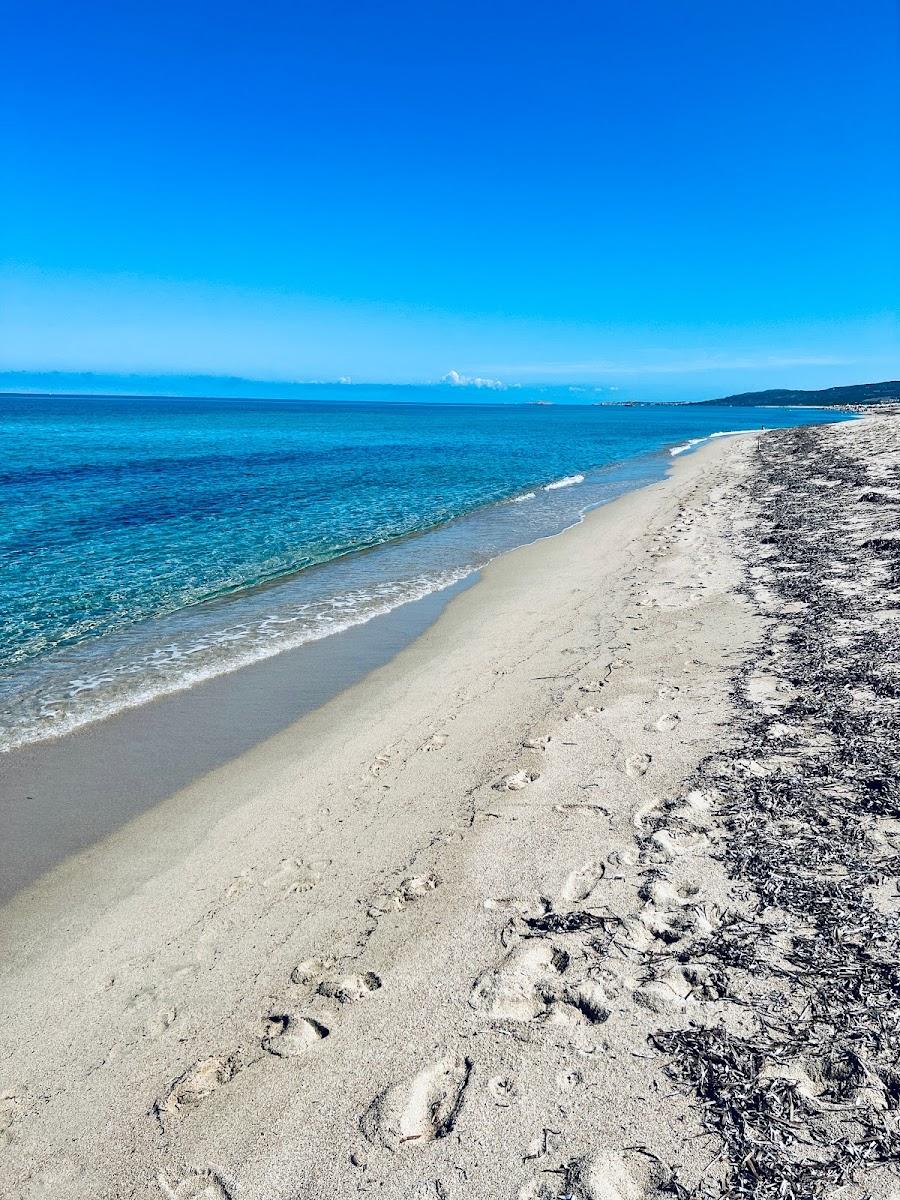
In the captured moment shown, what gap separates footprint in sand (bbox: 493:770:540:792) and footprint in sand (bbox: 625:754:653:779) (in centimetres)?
83

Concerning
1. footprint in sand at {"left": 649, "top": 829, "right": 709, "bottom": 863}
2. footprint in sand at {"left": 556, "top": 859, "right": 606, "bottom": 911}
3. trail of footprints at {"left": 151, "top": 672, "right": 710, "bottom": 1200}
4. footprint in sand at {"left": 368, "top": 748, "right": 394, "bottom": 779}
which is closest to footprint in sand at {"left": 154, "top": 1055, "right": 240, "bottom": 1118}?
trail of footprints at {"left": 151, "top": 672, "right": 710, "bottom": 1200}

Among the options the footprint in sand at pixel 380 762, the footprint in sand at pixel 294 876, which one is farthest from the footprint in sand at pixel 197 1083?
the footprint in sand at pixel 380 762

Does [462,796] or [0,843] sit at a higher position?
[462,796]

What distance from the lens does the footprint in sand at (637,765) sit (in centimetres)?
597

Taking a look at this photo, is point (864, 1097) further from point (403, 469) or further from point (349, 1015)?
point (403, 469)

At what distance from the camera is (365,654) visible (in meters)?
10.6

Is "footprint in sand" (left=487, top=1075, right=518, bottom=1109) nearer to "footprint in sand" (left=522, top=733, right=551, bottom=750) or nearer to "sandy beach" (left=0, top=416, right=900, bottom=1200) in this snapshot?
"sandy beach" (left=0, top=416, right=900, bottom=1200)

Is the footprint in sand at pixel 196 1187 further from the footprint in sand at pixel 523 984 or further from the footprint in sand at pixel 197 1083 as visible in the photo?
the footprint in sand at pixel 523 984

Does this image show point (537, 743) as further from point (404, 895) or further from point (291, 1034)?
point (291, 1034)

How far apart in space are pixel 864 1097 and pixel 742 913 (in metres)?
1.23

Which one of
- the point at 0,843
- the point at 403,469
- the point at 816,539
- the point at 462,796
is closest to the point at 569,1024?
the point at 462,796

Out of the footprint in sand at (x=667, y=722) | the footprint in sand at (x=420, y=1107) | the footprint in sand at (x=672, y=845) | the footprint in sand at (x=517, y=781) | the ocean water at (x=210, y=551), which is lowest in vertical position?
the ocean water at (x=210, y=551)

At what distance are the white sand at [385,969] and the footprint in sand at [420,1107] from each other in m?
0.01

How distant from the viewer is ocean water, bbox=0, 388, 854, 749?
10117 millimetres
